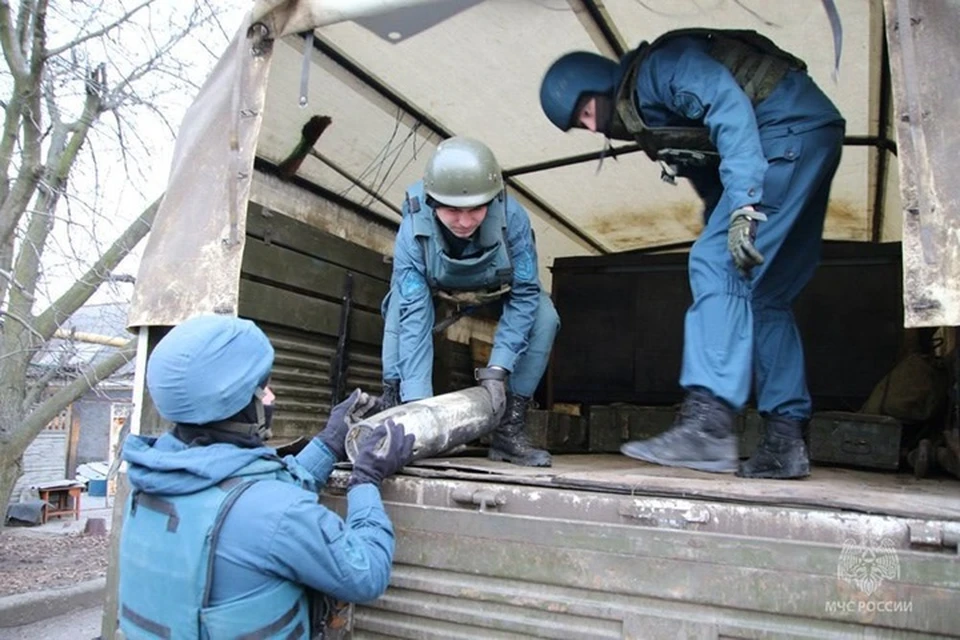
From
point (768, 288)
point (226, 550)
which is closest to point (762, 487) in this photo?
point (768, 288)

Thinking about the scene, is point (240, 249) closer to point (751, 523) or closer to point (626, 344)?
point (751, 523)

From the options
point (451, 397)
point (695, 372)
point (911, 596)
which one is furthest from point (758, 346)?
point (911, 596)

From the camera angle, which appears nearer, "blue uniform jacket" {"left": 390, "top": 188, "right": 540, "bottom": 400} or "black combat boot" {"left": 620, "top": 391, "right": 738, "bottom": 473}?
"black combat boot" {"left": 620, "top": 391, "right": 738, "bottom": 473}

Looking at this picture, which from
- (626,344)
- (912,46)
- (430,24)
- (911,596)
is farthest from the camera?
(626,344)

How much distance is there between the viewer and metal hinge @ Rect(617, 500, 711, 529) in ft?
6.16

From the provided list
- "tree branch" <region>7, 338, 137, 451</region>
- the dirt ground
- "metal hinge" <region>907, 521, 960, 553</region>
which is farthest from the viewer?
"tree branch" <region>7, 338, 137, 451</region>

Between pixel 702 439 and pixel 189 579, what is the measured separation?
1.52 meters

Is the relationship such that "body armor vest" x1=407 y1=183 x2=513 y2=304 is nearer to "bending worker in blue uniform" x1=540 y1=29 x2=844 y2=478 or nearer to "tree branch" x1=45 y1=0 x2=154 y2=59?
"bending worker in blue uniform" x1=540 y1=29 x2=844 y2=478

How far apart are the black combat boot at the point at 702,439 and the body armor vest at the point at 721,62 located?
3.25 ft

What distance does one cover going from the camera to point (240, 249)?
265 cm

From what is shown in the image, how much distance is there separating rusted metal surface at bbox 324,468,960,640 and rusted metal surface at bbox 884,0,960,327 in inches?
22.9

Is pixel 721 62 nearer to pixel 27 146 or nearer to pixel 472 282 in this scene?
pixel 472 282

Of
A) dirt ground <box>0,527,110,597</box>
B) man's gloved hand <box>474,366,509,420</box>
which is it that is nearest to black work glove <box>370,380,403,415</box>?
man's gloved hand <box>474,366,509,420</box>

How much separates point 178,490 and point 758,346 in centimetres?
209
